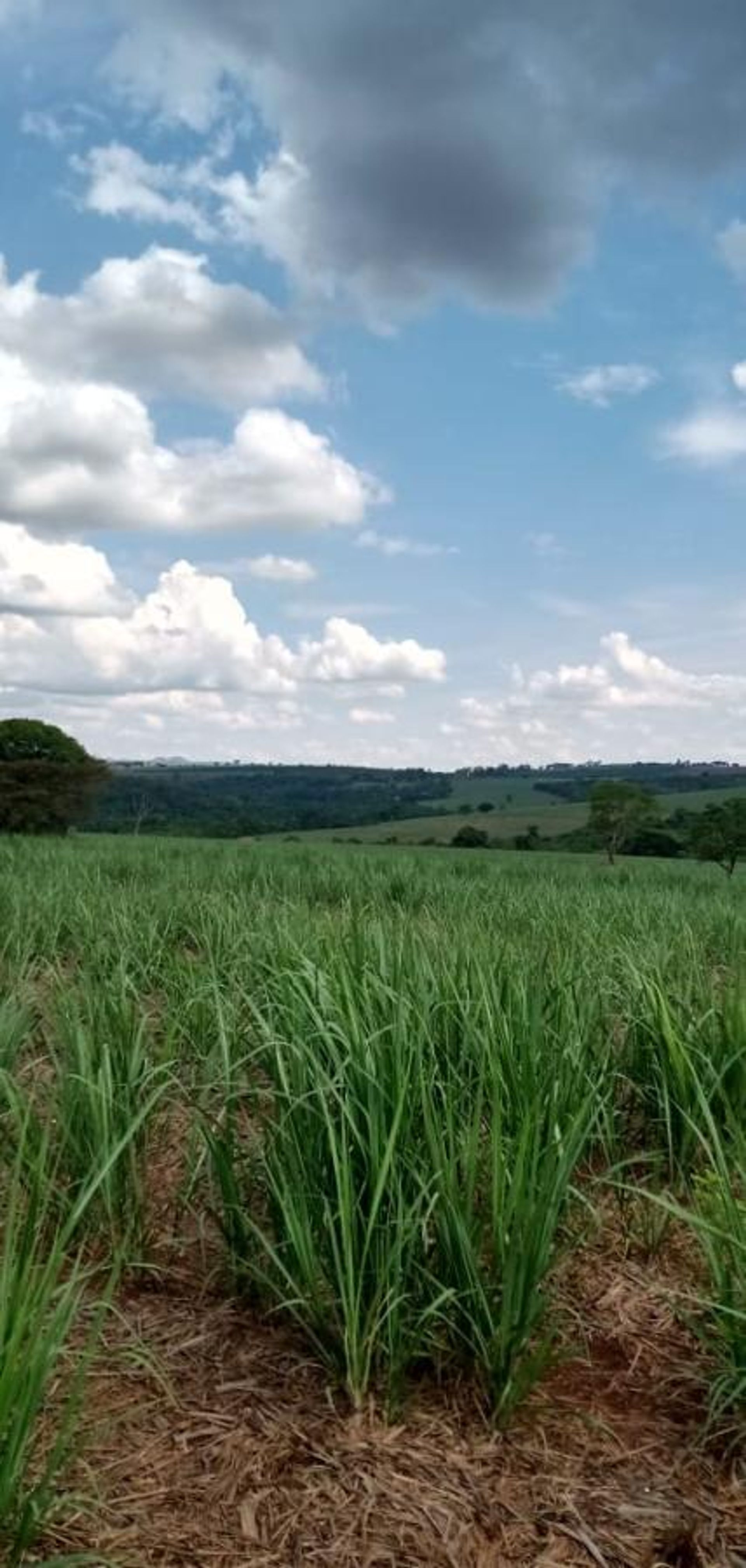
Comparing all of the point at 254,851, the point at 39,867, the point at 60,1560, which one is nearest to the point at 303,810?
the point at 254,851

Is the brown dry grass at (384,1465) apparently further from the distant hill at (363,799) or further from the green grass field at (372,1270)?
the distant hill at (363,799)

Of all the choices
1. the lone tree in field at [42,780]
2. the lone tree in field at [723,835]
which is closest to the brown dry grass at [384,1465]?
the lone tree in field at [723,835]

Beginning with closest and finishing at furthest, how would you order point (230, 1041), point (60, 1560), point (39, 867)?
point (60, 1560), point (230, 1041), point (39, 867)

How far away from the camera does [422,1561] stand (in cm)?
185

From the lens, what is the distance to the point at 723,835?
154 feet

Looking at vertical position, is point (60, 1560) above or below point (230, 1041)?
below

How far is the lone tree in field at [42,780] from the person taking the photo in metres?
52.1

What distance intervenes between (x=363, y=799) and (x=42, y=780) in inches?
1284

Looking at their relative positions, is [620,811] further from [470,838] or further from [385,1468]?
[385,1468]

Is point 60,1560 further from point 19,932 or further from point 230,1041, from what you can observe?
point 19,932

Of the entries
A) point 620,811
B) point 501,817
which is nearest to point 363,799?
point 501,817

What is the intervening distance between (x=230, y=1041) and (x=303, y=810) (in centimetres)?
6804

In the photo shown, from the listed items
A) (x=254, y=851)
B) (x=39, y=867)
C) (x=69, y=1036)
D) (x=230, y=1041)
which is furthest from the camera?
(x=254, y=851)

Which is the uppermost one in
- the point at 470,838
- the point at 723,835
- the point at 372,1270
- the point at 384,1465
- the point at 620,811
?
the point at 372,1270
